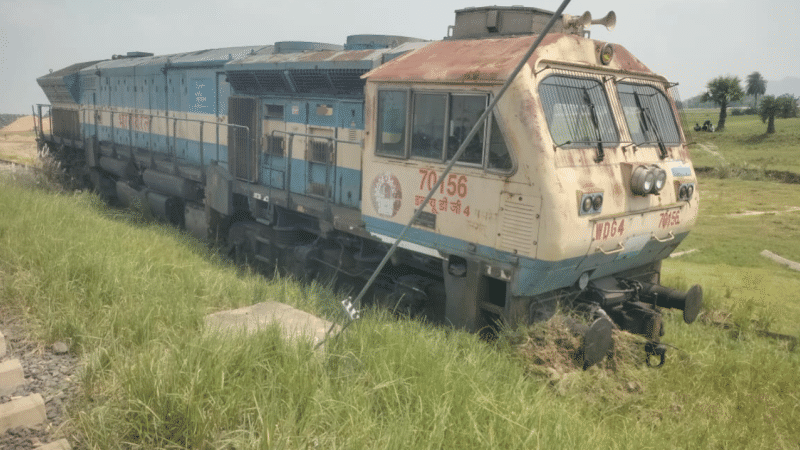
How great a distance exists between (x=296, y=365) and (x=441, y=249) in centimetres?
210

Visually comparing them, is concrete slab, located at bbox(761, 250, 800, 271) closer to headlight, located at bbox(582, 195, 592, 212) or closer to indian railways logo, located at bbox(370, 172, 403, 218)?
headlight, located at bbox(582, 195, 592, 212)

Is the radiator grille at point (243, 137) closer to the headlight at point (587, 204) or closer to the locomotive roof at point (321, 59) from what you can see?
the locomotive roof at point (321, 59)

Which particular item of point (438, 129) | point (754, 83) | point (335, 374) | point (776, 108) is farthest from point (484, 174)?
point (754, 83)

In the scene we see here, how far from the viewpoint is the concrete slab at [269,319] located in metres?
4.60

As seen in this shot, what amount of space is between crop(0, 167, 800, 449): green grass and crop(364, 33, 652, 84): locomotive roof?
2088 millimetres

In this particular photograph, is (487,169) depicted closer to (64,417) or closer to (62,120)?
(64,417)

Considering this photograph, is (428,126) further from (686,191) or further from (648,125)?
(686,191)

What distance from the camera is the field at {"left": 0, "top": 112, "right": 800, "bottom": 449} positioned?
322 centimetres

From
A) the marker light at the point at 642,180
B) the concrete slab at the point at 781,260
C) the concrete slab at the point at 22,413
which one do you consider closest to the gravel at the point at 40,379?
the concrete slab at the point at 22,413

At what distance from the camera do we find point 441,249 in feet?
17.7

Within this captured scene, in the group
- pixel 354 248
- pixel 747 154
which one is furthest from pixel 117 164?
pixel 747 154

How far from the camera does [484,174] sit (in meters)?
4.97

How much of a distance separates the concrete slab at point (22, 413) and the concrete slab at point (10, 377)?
10.6 inches

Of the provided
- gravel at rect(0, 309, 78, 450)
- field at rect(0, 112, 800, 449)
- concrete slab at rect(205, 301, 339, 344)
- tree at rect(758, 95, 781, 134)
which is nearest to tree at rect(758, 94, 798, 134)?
tree at rect(758, 95, 781, 134)
